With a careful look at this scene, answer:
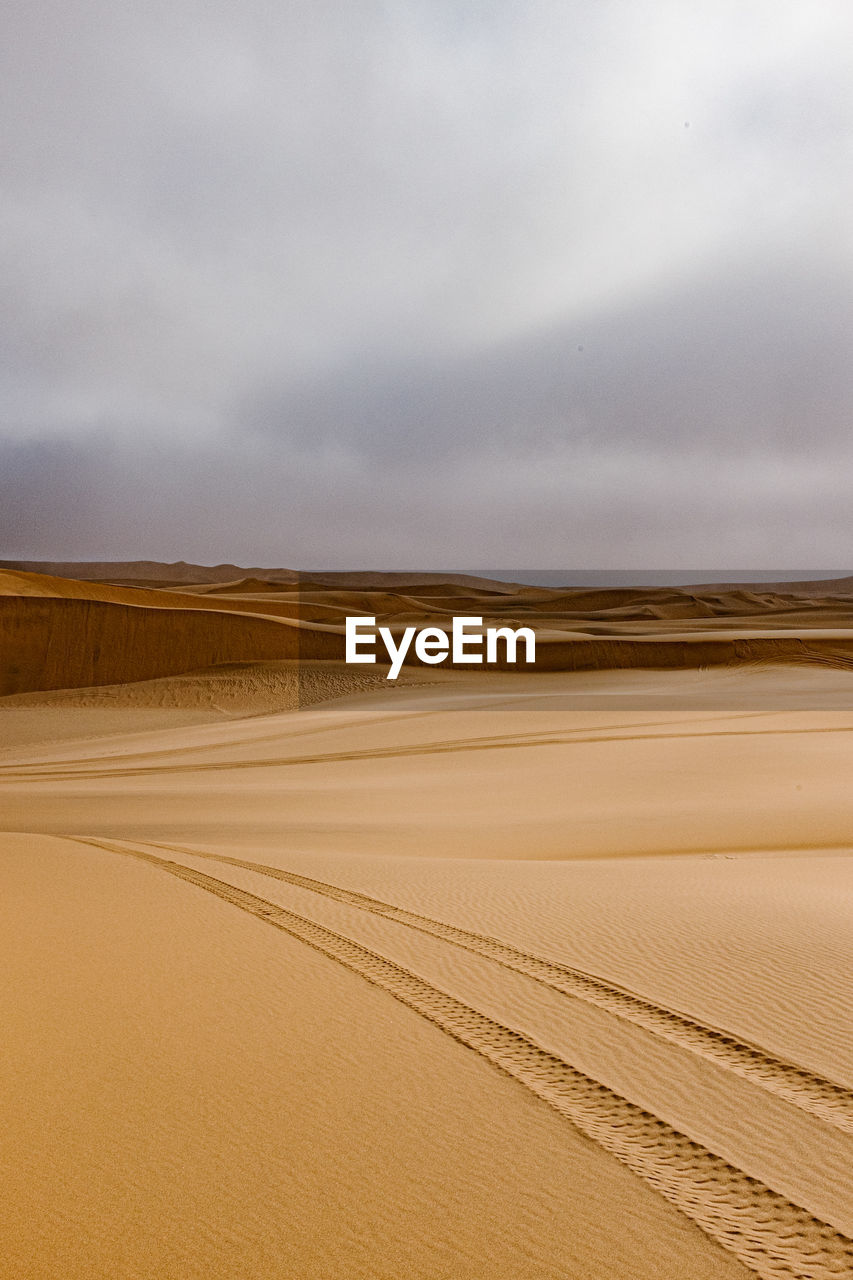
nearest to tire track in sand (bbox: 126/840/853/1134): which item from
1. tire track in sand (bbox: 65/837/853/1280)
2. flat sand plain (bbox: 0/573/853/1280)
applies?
flat sand plain (bbox: 0/573/853/1280)

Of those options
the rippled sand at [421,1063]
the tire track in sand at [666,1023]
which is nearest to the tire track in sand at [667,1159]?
the rippled sand at [421,1063]

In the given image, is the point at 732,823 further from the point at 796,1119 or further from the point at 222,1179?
the point at 222,1179

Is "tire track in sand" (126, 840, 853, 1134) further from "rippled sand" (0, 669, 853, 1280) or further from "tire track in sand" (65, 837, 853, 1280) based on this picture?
"tire track in sand" (65, 837, 853, 1280)

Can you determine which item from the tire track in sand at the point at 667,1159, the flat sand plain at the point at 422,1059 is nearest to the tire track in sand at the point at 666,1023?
the flat sand plain at the point at 422,1059

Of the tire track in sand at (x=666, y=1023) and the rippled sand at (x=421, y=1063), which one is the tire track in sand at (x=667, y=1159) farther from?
the tire track in sand at (x=666, y=1023)

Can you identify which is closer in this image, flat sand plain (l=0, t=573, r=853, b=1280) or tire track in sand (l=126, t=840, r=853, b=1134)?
flat sand plain (l=0, t=573, r=853, b=1280)

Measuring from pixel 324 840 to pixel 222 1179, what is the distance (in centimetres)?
857

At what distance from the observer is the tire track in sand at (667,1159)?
2.64m

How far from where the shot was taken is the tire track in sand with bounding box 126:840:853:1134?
11.9ft

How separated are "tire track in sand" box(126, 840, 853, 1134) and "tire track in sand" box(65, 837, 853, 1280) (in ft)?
1.95

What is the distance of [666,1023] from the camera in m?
4.45

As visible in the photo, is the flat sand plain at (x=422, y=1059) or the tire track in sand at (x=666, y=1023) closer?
the flat sand plain at (x=422, y=1059)

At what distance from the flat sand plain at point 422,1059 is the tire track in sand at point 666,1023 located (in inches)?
0.7

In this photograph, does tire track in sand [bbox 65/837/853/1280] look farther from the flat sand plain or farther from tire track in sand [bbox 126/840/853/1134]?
tire track in sand [bbox 126/840/853/1134]
